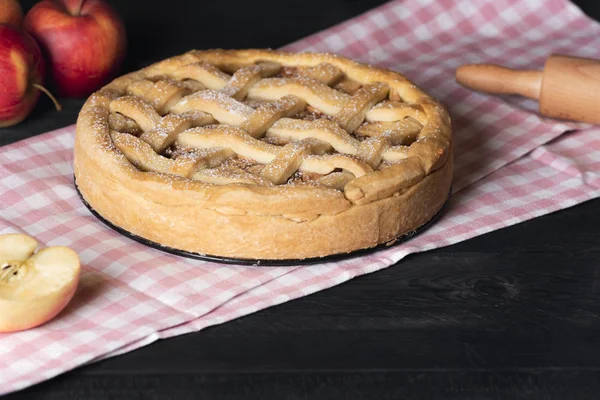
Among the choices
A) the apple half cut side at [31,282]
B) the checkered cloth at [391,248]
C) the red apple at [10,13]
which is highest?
the red apple at [10,13]

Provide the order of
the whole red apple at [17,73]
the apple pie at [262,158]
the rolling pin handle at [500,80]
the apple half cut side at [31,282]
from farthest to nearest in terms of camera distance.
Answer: the rolling pin handle at [500,80] → the whole red apple at [17,73] → the apple pie at [262,158] → the apple half cut side at [31,282]

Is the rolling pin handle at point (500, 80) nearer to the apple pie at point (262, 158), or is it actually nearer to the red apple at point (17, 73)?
the apple pie at point (262, 158)

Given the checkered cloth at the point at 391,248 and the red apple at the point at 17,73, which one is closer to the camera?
the checkered cloth at the point at 391,248

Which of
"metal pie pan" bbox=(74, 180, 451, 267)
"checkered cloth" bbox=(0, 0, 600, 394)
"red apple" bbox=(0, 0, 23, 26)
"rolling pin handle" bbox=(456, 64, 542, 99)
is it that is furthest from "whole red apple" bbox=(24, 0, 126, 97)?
"rolling pin handle" bbox=(456, 64, 542, 99)

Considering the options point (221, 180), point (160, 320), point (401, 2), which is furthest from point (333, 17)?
point (160, 320)

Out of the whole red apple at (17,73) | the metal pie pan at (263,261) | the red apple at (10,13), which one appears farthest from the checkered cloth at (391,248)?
the red apple at (10,13)

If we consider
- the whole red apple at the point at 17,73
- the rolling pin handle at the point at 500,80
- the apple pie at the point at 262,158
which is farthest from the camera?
the rolling pin handle at the point at 500,80

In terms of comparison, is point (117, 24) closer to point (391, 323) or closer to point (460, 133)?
point (460, 133)

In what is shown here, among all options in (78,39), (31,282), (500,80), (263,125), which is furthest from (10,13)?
(500,80)

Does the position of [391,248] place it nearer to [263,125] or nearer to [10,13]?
[263,125]
